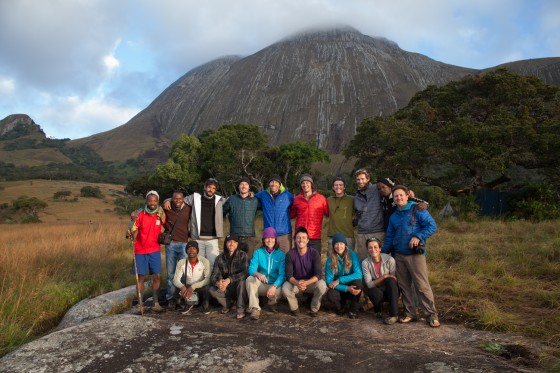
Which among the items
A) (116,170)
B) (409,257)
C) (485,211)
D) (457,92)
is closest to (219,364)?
(409,257)

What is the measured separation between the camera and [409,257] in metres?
4.67

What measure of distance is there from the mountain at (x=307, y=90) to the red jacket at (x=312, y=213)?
68747mm

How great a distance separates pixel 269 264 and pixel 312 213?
1.05m

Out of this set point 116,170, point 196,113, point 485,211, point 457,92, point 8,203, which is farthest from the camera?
point 196,113

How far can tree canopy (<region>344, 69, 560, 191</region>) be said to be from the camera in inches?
555

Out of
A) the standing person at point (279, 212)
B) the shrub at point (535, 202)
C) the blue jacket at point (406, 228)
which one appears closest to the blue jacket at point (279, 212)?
the standing person at point (279, 212)

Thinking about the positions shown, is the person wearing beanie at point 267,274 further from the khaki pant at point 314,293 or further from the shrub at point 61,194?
the shrub at point 61,194

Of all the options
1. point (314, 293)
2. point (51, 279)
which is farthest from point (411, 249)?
point (51, 279)

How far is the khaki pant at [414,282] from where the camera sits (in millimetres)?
4539

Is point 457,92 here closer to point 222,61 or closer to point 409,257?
point 409,257

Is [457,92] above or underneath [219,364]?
above

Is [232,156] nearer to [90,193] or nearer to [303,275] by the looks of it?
[303,275]

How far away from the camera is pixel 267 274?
5.25 m

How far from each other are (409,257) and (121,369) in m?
3.37
